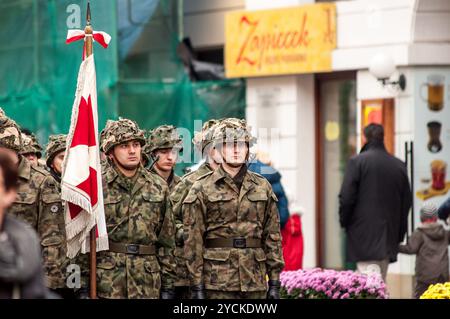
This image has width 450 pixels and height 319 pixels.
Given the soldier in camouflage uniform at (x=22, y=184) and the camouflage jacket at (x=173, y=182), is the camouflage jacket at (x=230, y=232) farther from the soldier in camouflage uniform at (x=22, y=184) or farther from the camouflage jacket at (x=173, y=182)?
the camouflage jacket at (x=173, y=182)

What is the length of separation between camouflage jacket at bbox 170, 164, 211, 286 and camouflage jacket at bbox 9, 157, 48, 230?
3.49 ft

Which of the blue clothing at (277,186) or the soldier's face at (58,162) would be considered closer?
the soldier's face at (58,162)

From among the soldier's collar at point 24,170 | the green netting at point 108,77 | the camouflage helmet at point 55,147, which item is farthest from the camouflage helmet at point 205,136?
the green netting at point 108,77

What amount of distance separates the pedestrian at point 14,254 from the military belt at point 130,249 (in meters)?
4.19

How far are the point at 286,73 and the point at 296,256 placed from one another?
13.9ft

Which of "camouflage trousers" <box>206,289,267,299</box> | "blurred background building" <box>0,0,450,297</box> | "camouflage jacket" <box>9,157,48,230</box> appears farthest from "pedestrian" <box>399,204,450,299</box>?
"camouflage jacket" <box>9,157,48,230</box>

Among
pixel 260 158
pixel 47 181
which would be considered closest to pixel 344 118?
pixel 260 158

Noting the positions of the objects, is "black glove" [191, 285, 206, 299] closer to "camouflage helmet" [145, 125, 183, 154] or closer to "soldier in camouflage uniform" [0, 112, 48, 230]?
"soldier in camouflage uniform" [0, 112, 48, 230]

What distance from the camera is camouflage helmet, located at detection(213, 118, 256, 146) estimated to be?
1046cm

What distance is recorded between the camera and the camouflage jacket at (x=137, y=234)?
10508 millimetres

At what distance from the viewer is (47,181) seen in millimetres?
10758

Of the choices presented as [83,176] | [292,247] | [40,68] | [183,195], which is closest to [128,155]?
[83,176]

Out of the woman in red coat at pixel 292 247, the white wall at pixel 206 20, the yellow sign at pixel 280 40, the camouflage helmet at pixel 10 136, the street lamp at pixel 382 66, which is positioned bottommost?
the woman in red coat at pixel 292 247
